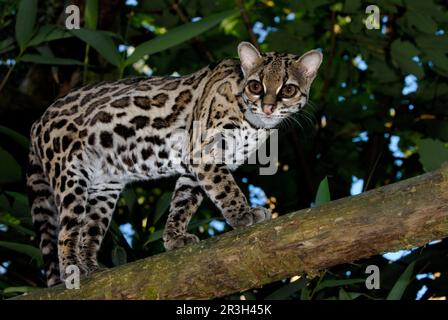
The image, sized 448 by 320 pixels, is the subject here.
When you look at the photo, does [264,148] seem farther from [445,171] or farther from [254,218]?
[445,171]

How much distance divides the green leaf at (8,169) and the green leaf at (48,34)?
41.1 inches

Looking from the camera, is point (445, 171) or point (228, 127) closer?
point (445, 171)

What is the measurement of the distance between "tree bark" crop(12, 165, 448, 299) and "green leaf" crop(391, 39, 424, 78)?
385 centimetres

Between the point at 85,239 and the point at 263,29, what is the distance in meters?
4.13

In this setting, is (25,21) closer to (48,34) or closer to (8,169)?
(48,34)

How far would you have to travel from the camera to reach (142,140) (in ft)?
23.1

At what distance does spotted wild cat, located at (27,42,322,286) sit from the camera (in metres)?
6.47

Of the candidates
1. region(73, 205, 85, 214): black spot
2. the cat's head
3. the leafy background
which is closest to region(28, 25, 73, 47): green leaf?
the leafy background

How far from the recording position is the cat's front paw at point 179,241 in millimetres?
Answer: 6508

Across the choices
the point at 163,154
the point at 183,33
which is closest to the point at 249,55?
the point at 183,33

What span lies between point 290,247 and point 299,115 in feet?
14.1
